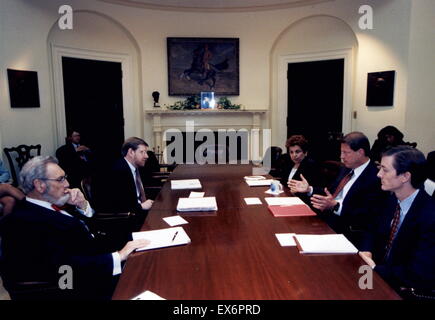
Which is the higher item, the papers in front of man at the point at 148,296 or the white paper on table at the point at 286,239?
the white paper on table at the point at 286,239

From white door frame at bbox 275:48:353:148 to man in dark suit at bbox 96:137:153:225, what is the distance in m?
5.16

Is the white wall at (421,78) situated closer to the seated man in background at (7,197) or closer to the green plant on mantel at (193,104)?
the green plant on mantel at (193,104)

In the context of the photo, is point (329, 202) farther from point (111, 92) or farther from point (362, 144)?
point (111, 92)

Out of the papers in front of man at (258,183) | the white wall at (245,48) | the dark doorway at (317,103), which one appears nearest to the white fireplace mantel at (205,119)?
the white wall at (245,48)

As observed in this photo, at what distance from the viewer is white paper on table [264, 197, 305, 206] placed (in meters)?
2.78

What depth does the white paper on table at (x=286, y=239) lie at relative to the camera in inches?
76.7

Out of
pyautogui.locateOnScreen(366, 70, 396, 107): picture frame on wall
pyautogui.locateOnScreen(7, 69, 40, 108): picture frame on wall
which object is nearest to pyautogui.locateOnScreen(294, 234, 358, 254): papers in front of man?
pyautogui.locateOnScreen(366, 70, 396, 107): picture frame on wall

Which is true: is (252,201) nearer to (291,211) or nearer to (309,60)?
(291,211)

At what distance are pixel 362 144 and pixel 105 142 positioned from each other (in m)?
6.08

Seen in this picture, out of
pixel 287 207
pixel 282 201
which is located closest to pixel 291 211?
pixel 287 207

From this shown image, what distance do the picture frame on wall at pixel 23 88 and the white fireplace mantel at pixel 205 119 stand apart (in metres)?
2.29
